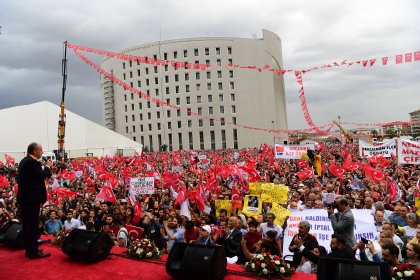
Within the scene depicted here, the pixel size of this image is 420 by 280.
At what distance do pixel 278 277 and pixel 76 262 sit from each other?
10.6 feet

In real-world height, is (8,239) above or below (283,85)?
below

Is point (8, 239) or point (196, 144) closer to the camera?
point (8, 239)

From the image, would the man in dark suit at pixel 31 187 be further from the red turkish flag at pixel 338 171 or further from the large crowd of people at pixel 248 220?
the red turkish flag at pixel 338 171

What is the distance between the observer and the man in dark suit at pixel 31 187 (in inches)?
214

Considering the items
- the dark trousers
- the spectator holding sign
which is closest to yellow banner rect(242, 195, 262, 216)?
the spectator holding sign

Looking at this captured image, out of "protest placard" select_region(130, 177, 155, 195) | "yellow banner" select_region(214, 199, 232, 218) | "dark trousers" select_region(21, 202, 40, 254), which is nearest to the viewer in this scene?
"dark trousers" select_region(21, 202, 40, 254)

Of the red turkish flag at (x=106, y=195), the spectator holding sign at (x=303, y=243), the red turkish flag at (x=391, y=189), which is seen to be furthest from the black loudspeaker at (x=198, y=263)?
the red turkish flag at (x=391, y=189)

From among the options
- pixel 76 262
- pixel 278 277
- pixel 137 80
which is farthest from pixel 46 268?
pixel 137 80

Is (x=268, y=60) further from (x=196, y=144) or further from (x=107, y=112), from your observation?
(x=107, y=112)

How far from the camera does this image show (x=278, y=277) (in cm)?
511

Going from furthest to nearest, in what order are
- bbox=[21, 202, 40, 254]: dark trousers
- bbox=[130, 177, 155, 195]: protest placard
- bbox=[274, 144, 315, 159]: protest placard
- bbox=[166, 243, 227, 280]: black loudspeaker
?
bbox=[274, 144, 315, 159]: protest placard → bbox=[130, 177, 155, 195]: protest placard → bbox=[21, 202, 40, 254]: dark trousers → bbox=[166, 243, 227, 280]: black loudspeaker

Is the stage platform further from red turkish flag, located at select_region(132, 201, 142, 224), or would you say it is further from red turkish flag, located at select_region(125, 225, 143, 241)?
red turkish flag, located at select_region(132, 201, 142, 224)

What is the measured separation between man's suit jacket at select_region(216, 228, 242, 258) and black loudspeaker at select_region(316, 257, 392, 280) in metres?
3.02

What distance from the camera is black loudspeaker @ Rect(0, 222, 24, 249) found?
6.64m
